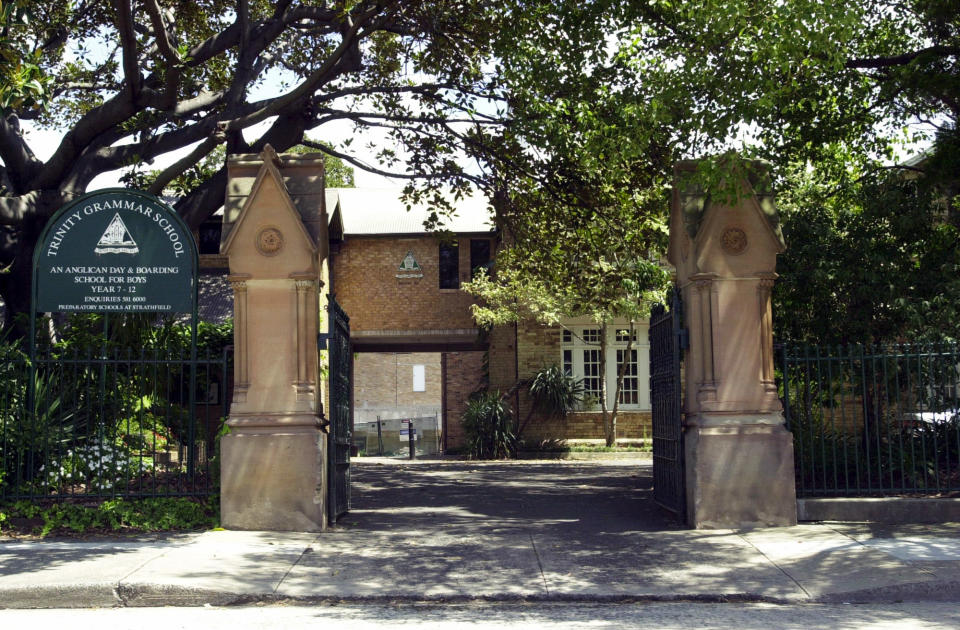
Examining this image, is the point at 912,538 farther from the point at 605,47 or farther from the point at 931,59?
the point at 605,47

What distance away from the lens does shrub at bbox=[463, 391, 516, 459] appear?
2498 centimetres

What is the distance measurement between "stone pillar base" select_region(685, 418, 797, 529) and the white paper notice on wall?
44.3m

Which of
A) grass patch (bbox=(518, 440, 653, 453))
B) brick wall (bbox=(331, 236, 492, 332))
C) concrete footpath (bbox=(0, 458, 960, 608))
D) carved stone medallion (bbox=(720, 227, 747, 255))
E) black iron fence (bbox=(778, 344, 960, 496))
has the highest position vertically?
brick wall (bbox=(331, 236, 492, 332))

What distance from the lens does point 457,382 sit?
109 feet

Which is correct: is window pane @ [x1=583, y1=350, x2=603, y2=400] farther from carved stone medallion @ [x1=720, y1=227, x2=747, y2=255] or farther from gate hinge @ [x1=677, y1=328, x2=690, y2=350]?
carved stone medallion @ [x1=720, y1=227, x2=747, y2=255]

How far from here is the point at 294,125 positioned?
15328 millimetres

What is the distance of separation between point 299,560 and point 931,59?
31.8 ft

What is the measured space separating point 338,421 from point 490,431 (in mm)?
14649

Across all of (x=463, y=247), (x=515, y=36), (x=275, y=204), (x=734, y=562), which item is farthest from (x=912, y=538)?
(x=463, y=247)

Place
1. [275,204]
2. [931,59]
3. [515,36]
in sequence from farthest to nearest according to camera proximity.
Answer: [515,36], [931,59], [275,204]

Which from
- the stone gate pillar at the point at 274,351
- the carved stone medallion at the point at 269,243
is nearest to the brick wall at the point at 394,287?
the stone gate pillar at the point at 274,351

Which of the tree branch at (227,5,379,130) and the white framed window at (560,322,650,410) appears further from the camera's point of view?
the white framed window at (560,322,650,410)

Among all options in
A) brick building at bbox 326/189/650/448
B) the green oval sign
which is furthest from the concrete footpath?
brick building at bbox 326/189/650/448

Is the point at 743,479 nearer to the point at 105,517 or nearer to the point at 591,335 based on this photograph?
the point at 105,517
